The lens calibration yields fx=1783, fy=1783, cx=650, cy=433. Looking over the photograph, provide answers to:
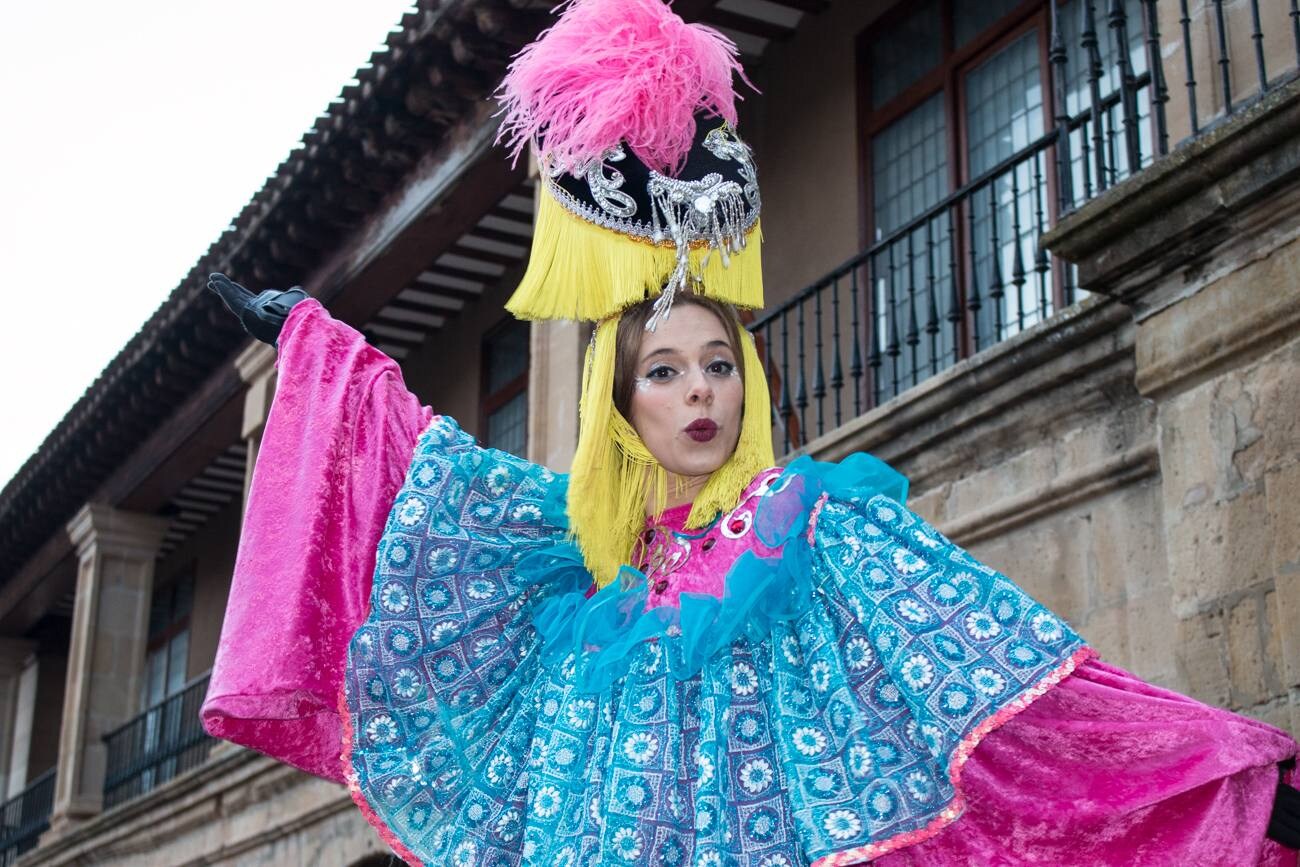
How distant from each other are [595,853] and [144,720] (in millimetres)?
12183

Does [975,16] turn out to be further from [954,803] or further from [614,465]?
[954,803]

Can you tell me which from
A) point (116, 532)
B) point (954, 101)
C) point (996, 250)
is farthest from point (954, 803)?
point (116, 532)

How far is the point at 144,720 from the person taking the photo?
14.4m

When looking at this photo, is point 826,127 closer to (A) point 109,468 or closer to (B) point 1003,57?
(B) point 1003,57

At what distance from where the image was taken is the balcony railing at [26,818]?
55.1ft

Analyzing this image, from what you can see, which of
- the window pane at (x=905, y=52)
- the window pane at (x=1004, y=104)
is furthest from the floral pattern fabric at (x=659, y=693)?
the window pane at (x=905, y=52)

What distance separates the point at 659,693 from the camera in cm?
308

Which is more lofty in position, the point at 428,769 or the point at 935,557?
the point at 935,557

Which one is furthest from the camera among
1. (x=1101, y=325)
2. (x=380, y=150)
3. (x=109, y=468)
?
(x=109, y=468)

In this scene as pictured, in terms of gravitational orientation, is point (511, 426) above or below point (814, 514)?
above

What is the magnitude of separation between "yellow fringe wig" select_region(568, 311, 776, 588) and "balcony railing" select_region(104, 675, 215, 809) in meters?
10.6

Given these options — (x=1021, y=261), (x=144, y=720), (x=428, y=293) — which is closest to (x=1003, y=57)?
(x=1021, y=261)

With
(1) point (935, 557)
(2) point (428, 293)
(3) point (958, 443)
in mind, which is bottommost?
(1) point (935, 557)

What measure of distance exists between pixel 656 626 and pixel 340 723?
2.36 feet
